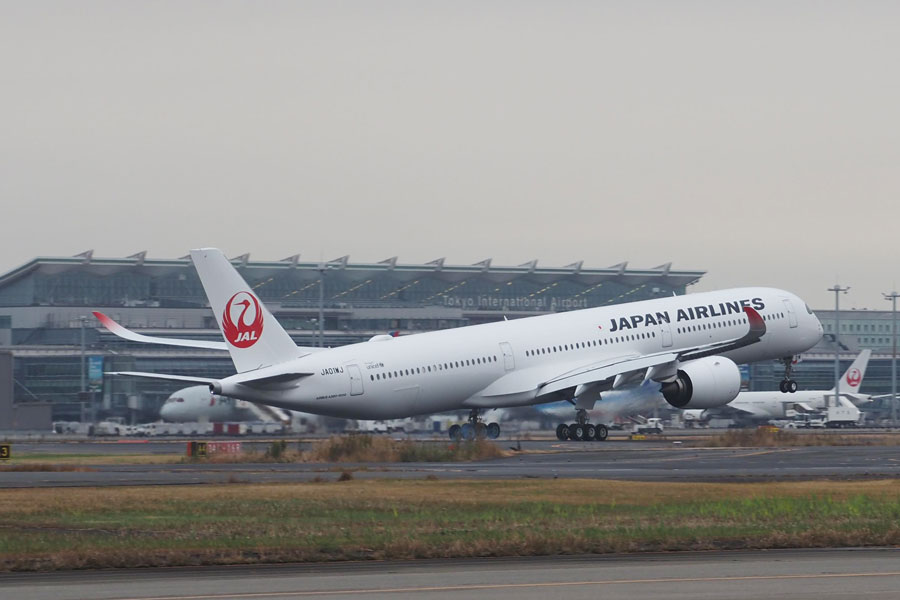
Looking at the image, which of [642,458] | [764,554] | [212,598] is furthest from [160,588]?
[642,458]

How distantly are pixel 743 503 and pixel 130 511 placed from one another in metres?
13.6

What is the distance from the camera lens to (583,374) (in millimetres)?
67750

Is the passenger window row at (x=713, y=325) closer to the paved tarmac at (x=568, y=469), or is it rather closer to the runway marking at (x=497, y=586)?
the paved tarmac at (x=568, y=469)

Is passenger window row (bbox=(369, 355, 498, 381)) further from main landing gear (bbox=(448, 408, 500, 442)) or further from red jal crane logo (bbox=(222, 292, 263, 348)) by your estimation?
red jal crane logo (bbox=(222, 292, 263, 348))

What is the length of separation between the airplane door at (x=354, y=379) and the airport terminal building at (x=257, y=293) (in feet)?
253

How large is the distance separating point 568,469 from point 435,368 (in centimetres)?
1760

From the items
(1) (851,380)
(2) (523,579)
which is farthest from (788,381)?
(1) (851,380)

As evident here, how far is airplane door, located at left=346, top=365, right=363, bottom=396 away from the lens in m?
61.1

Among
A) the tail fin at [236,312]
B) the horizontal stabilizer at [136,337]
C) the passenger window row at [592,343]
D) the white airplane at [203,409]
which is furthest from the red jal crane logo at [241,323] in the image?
the white airplane at [203,409]

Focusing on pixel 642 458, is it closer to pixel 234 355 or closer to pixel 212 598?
pixel 234 355

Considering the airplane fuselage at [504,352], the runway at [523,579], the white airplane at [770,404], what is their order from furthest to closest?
the white airplane at [770,404] < the airplane fuselage at [504,352] < the runway at [523,579]

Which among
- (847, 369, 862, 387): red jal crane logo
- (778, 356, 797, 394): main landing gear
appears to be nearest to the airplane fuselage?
(778, 356, 797, 394): main landing gear

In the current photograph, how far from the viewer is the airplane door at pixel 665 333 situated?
70312 millimetres

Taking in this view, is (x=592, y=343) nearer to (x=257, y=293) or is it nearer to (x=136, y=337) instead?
(x=136, y=337)
